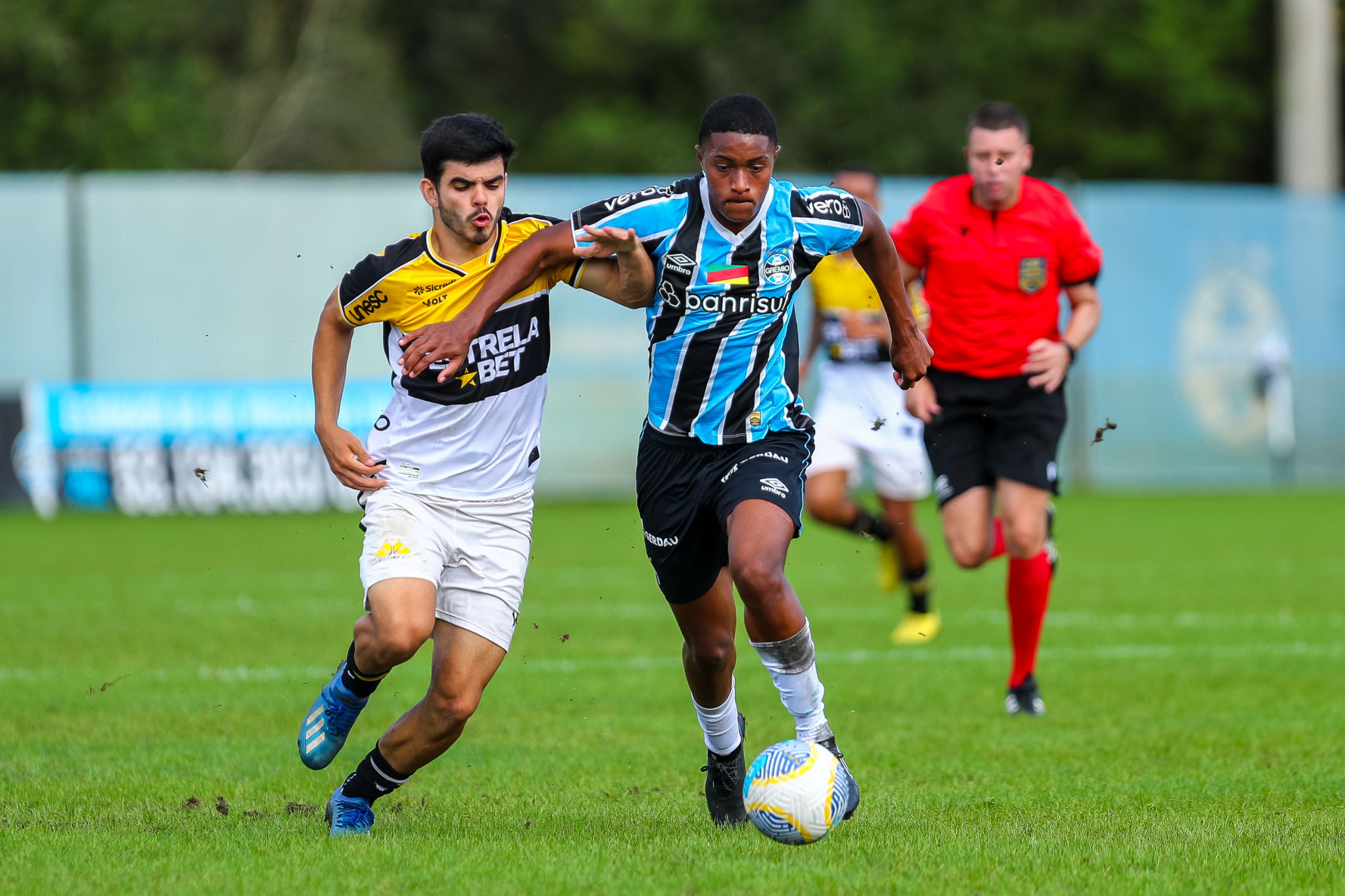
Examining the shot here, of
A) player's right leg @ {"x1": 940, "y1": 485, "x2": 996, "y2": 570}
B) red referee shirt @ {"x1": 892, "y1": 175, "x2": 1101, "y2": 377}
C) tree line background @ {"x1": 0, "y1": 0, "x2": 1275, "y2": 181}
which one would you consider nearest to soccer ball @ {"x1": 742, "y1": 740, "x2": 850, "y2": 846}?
player's right leg @ {"x1": 940, "y1": 485, "x2": 996, "y2": 570}

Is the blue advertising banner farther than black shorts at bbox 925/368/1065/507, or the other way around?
the blue advertising banner

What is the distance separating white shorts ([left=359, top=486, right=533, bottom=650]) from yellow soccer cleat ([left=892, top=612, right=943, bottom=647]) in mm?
4554

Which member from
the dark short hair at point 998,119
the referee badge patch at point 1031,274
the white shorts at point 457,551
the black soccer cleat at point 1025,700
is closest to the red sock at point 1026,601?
the black soccer cleat at point 1025,700

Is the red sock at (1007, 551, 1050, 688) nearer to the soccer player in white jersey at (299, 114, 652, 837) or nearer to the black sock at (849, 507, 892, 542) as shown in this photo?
the black sock at (849, 507, 892, 542)

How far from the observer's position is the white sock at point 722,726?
5.27m

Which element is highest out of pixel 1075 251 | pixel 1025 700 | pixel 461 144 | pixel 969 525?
pixel 461 144

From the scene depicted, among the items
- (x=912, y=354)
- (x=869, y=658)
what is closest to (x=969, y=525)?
(x=869, y=658)

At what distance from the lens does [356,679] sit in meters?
5.18

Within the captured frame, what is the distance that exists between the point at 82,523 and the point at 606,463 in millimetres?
5992

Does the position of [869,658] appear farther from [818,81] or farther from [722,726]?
[818,81]

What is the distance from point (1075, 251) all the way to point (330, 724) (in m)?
3.96

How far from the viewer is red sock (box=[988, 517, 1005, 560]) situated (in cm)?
764

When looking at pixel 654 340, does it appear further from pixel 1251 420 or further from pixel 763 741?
pixel 1251 420

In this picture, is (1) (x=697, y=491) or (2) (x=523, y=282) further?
(1) (x=697, y=491)
